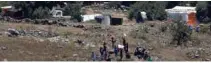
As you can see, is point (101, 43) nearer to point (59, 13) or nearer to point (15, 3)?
point (15, 3)


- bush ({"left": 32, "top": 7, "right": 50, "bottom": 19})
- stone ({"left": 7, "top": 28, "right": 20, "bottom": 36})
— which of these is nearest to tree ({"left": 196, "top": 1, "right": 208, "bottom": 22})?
bush ({"left": 32, "top": 7, "right": 50, "bottom": 19})

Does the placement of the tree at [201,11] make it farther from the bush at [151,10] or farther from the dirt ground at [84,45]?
the dirt ground at [84,45]

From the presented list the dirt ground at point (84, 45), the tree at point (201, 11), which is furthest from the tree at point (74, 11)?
the tree at point (201, 11)

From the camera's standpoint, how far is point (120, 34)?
2708 centimetres

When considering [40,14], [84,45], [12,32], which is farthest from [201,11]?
[12,32]

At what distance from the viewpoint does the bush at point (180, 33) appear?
2609 centimetres

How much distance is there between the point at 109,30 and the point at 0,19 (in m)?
6.35

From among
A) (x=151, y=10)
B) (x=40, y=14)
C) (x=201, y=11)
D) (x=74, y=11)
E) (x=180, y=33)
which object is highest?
(x=180, y=33)

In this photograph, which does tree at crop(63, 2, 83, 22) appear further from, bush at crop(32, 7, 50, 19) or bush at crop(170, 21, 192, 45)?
bush at crop(170, 21, 192, 45)

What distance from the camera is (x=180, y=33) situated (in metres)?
26.2

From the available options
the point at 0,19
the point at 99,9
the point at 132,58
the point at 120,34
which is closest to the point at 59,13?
the point at 99,9

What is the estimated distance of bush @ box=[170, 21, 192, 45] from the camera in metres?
26.1

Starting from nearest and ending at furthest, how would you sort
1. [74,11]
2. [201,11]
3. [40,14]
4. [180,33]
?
[180,33]
[40,14]
[74,11]
[201,11]

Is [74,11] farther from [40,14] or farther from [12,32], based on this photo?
[12,32]
